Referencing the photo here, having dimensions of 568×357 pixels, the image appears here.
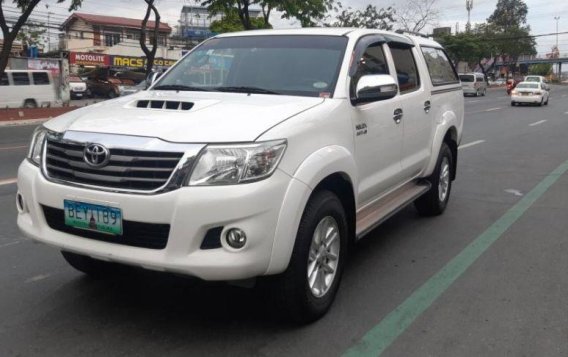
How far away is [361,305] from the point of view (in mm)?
3902

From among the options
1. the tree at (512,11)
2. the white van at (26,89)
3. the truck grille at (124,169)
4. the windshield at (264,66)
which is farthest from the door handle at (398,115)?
the tree at (512,11)

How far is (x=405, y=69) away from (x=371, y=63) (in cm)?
79

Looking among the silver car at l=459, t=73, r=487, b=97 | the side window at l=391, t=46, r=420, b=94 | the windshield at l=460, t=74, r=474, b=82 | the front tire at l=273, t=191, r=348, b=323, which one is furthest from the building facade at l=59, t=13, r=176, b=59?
the front tire at l=273, t=191, r=348, b=323

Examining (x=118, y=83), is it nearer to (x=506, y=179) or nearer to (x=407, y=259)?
(x=506, y=179)

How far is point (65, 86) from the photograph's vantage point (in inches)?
1164

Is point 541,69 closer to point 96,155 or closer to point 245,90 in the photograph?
point 245,90

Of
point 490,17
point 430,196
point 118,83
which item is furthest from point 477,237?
point 490,17

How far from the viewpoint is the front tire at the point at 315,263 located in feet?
10.9

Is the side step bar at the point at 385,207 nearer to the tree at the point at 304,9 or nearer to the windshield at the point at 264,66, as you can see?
the windshield at the point at 264,66

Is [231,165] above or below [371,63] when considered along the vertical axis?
below

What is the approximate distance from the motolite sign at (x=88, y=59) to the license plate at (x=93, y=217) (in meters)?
53.3

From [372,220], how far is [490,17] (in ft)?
384

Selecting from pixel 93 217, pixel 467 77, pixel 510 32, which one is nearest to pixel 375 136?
pixel 93 217

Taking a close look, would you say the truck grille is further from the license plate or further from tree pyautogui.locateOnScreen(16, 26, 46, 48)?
tree pyautogui.locateOnScreen(16, 26, 46, 48)
